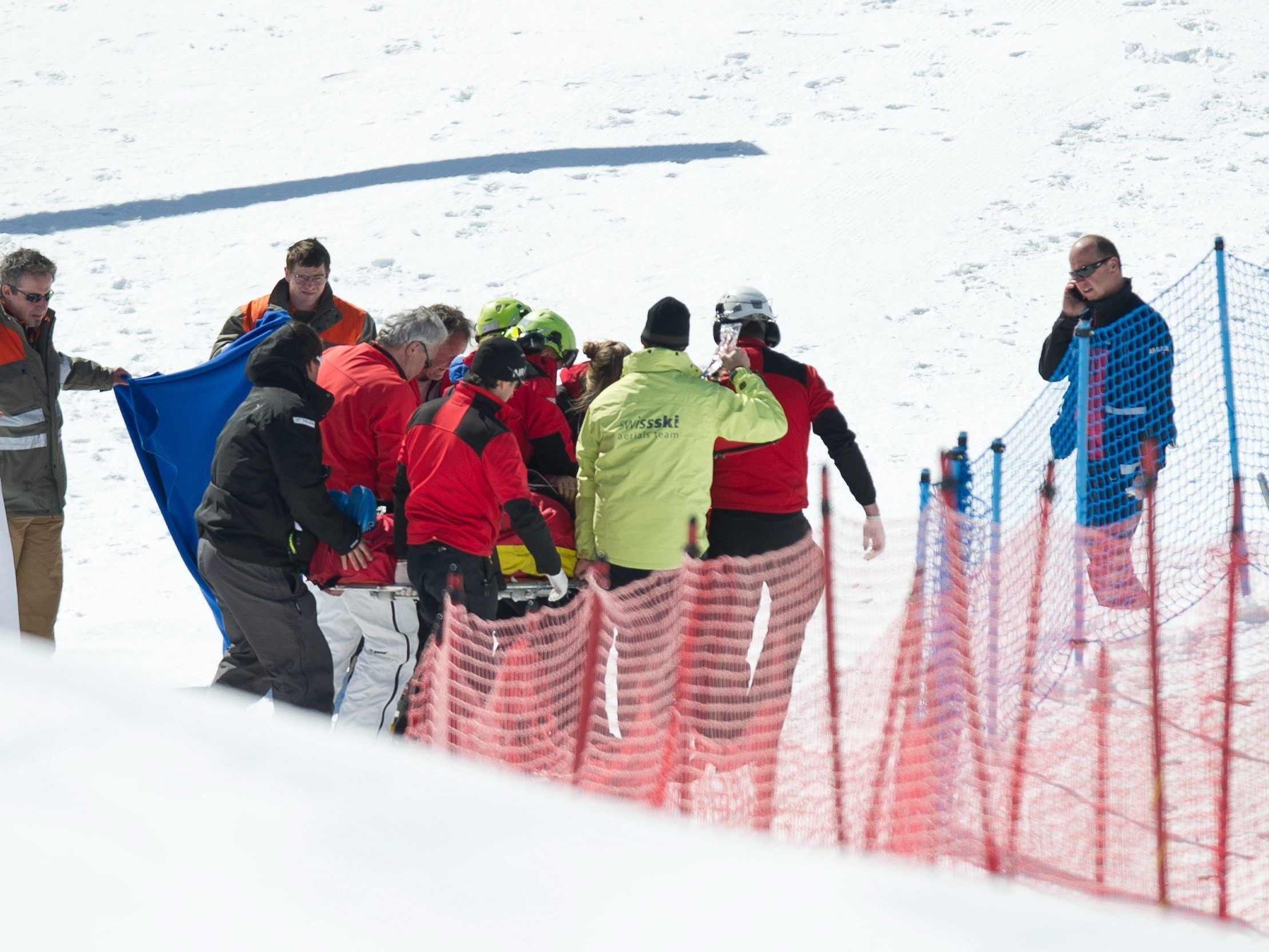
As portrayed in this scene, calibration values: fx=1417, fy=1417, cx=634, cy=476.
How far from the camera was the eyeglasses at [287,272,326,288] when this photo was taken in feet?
19.6

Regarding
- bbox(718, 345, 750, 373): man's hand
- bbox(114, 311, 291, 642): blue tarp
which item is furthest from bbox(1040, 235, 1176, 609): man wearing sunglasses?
bbox(114, 311, 291, 642): blue tarp

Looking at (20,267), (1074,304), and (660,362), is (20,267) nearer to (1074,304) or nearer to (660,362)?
(660,362)

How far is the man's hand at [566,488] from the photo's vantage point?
5.48 m

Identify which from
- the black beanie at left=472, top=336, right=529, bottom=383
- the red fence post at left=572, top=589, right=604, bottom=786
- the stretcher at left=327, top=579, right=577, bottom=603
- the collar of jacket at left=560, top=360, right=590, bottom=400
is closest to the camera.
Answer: the red fence post at left=572, top=589, right=604, bottom=786

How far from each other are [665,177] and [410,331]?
8.35 meters

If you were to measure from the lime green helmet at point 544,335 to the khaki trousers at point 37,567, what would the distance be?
2.03m

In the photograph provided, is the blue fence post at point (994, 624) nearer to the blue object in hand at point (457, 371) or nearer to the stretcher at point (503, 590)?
the stretcher at point (503, 590)

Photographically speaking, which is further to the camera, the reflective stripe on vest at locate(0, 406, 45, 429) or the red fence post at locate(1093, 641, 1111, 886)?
the reflective stripe on vest at locate(0, 406, 45, 429)

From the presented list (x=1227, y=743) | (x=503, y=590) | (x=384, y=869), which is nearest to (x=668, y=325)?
(x=503, y=590)

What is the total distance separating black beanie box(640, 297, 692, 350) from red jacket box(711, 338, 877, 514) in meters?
0.36

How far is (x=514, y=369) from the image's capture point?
4.81 meters

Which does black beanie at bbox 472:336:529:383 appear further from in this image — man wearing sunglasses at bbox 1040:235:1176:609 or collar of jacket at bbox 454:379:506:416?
man wearing sunglasses at bbox 1040:235:1176:609

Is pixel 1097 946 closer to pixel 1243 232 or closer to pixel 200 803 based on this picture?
pixel 200 803

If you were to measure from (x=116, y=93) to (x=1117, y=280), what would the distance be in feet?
44.7
